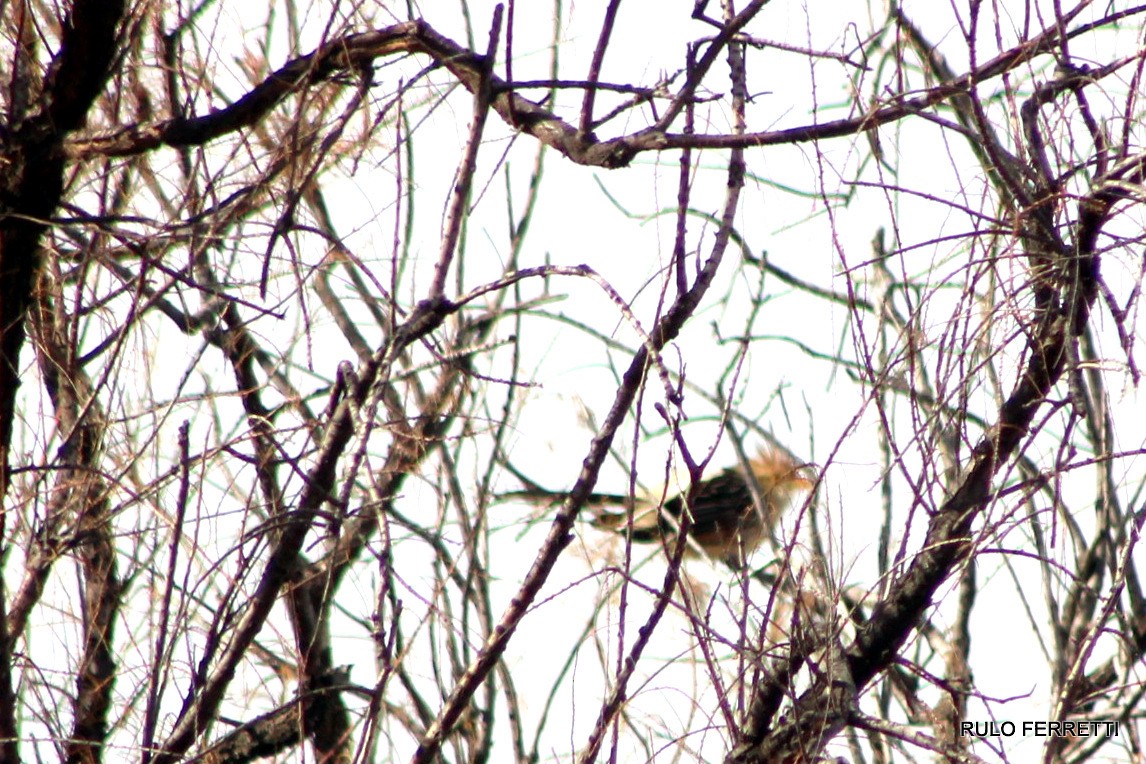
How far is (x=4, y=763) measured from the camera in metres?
2.85

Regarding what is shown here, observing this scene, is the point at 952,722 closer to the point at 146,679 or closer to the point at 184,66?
the point at 146,679

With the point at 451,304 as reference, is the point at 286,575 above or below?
below

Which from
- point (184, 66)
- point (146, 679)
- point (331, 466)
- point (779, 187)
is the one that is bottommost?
point (146, 679)

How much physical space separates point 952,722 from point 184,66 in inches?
90.3

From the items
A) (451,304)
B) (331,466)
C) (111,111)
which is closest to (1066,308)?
(451,304)

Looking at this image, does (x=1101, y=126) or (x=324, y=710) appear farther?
(x=324, y=710)

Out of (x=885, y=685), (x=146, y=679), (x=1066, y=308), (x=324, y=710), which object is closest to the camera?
(x=1066, y=308)

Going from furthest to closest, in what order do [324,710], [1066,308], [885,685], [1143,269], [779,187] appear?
[885,685] < [324,710] < [779,187] < [1066,308] < [1143,269]

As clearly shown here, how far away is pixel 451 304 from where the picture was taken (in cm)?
255

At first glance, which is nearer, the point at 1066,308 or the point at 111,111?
the point at 1066,308

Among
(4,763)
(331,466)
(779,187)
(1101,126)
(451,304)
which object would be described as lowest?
(4,763)

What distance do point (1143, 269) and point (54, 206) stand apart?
220 cm

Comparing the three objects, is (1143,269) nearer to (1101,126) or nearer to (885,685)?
(1101,126)

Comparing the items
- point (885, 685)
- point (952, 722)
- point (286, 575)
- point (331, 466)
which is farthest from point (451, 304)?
point (885, 685)
